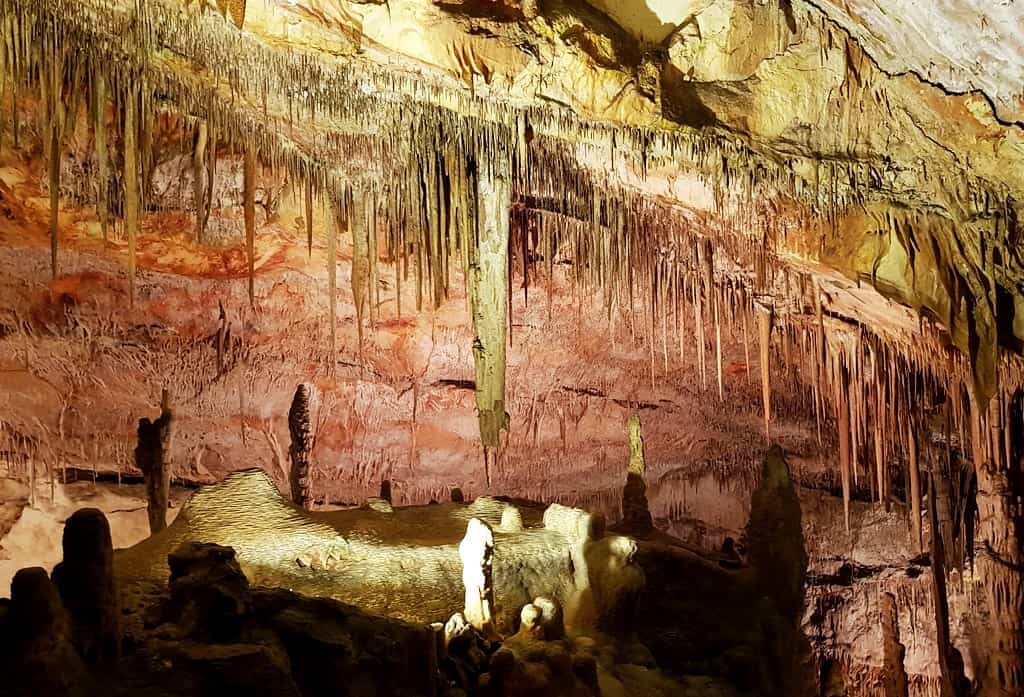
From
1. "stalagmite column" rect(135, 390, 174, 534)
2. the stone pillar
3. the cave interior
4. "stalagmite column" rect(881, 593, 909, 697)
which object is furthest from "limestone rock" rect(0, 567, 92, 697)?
"stalagmite column" rect(881, 593, 909, 697)

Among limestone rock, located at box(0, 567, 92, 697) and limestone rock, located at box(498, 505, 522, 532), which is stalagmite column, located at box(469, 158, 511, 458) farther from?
limestone rock, located at box(0, 567, 92, 697)

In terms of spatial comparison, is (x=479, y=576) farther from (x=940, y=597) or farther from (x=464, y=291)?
(x=940, y=597)

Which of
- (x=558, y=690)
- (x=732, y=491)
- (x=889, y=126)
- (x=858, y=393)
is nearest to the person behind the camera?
(x=558, y=690)

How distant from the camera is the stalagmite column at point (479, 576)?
25.4ft

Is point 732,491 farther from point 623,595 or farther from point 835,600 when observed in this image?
point 623,595

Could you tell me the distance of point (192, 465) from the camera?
1563 centimetres

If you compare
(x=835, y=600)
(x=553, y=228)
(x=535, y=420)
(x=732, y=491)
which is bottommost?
(x=835, y=600)

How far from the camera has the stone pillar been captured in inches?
191

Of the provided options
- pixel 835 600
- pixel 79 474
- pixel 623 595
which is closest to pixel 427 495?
pixel 79 474

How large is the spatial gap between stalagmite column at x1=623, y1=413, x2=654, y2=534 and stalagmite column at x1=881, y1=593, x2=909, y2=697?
7.44 meters

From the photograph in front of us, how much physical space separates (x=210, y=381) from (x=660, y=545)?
8.10m


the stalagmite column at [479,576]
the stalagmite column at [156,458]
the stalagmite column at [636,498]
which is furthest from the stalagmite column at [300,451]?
the stalagmite column at [479,576]

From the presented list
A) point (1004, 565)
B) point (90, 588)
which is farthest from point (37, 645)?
point (1004, 565)

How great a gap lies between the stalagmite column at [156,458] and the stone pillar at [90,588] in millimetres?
4995
